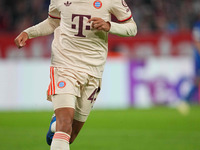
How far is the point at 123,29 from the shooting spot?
548 centimetres

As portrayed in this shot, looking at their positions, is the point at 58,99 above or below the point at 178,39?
above

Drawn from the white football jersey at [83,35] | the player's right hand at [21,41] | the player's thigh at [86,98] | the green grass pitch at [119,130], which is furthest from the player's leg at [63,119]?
the green grass pitch at [119,130]

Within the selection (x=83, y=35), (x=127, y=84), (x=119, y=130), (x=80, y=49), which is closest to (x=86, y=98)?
(x=80, y=49)

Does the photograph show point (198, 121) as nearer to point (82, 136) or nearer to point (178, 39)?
point (82, 136)

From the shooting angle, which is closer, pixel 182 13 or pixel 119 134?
pixel 119 134

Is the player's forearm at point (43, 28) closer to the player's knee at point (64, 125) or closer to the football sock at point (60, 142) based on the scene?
the player's knee at point (64, 125)

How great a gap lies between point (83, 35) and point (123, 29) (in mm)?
406

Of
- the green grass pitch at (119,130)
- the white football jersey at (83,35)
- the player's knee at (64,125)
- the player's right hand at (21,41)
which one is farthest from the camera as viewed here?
the green grass pitch at (119,130)

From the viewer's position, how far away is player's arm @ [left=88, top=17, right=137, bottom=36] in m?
5.14

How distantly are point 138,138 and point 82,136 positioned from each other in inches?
41.6

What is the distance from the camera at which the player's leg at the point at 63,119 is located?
4.97 metres

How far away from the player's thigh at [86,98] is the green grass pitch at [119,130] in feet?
7.32

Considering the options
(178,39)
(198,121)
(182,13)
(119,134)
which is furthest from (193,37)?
(119,134)

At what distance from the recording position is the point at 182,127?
10.6m
